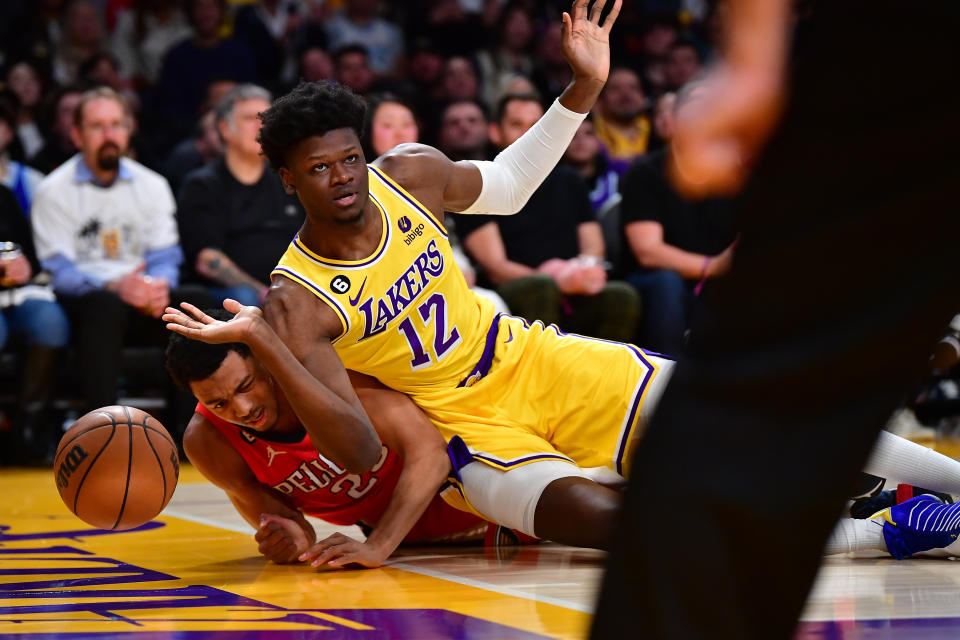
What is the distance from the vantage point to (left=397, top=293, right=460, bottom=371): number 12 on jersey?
3.96 metres

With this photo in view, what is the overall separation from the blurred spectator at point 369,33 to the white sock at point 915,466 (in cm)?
768

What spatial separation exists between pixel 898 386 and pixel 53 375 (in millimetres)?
6344

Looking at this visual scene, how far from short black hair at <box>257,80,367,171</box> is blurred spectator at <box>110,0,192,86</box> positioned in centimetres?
721

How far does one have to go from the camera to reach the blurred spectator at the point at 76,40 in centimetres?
1007

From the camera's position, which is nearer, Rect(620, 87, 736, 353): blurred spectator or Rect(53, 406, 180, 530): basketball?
Rect(53, 406, 180, 530): basketball

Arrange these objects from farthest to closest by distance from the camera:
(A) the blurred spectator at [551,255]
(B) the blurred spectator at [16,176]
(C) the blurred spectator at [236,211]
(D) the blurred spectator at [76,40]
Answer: (D) the blurred spectator at [76,40] < (B) the blurred spectator at [16,176] < (C) the blurred spectator at [236,211] < (A) the blurred spectator at [551,255]

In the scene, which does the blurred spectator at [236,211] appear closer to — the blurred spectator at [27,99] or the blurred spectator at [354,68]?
the blurred spectator at [354,68]

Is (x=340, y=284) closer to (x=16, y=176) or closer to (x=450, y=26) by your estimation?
(x=16, y=176)

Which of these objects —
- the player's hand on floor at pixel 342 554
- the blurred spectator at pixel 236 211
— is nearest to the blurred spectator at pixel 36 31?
the blurred spectator at pixel 236 211

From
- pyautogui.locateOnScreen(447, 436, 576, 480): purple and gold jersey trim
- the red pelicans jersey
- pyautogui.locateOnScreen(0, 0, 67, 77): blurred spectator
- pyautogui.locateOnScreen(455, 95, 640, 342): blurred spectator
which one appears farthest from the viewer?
pyautogui.locateOnScreen(0, 0, 67, 77): blurred spectator

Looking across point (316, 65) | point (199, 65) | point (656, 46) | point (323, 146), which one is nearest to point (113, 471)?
point (323, 146)

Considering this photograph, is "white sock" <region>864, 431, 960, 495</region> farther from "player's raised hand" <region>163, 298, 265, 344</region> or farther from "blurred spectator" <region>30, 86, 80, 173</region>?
"blurred spectator" <region>30, 86, 80, 173</region>

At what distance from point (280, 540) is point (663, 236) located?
13.8ft

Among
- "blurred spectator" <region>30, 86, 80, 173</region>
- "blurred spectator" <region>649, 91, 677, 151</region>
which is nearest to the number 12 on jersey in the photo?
"blurred spectator" <region>649, 91, 677, 151</region>
